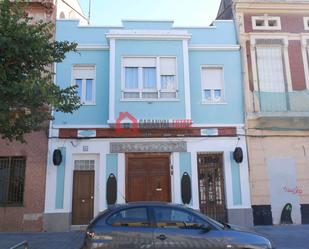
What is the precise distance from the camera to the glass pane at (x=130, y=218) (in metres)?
6.81

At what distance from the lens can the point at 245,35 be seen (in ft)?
49.4

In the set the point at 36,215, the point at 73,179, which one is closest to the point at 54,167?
the point at 73,179

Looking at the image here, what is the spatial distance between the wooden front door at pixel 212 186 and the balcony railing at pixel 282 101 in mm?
2871

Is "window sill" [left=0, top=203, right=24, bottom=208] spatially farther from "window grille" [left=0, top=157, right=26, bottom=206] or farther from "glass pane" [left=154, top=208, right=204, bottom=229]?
"glass pane" [left=154, top=208, right=204, bottom=229]

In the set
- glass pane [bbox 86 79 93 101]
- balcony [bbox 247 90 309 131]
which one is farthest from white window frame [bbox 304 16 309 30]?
glass pane [bbox 86 79 93 101]

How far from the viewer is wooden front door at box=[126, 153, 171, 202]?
13.6 metres

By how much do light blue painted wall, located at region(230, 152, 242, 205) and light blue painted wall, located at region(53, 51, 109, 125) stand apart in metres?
5.53

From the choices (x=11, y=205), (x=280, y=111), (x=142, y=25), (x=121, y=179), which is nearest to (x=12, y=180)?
(x=11, y=205)

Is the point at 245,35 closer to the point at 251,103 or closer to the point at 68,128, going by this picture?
the point at 251,103

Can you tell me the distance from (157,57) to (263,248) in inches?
379

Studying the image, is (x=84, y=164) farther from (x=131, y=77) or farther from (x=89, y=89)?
(x=131, y=77)

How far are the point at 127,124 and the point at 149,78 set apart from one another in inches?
90.7

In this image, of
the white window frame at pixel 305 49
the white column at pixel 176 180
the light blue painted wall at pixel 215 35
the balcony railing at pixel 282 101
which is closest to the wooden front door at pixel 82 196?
the white column at pixel 176 180

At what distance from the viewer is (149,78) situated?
14273 millimetres
